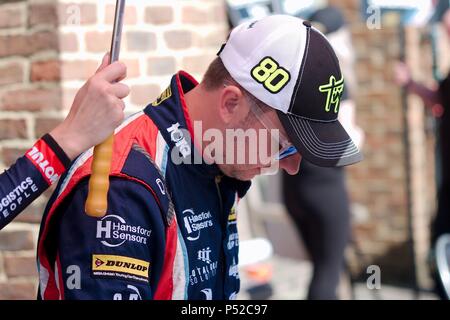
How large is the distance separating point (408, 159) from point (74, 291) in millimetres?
5147

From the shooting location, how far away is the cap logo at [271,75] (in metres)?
1.97

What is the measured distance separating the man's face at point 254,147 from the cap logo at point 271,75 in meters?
0.06

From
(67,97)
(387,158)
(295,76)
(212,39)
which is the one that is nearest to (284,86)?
(295,76)

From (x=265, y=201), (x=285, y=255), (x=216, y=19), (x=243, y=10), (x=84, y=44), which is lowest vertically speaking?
(x=285, y=255)

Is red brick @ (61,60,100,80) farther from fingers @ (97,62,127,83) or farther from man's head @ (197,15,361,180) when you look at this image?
fingers @ (97,62,127,83)

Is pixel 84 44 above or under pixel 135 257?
above

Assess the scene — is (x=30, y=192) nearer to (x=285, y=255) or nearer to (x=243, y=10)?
(x=243, y=10)

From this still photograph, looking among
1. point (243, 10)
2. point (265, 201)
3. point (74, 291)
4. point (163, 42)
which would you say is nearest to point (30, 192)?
point (74, 291)

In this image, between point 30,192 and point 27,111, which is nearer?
point 30,192

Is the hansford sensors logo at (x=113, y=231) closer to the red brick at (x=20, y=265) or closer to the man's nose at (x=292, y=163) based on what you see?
the man's nose at (x=292, y=163)

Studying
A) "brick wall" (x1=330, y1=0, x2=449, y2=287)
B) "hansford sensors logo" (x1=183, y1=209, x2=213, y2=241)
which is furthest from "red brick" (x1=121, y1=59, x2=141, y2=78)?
"brick wall" (x1=330, y1=0, x2=449, y2=287)

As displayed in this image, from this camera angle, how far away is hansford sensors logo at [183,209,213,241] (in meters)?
2.00
